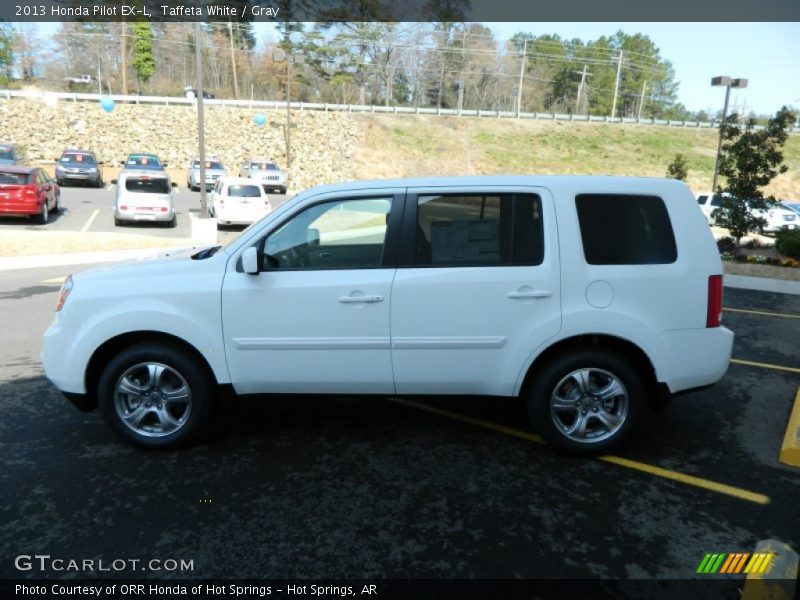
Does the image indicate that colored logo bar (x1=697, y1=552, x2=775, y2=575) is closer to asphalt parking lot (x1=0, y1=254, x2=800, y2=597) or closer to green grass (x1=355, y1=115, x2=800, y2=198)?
asphalt parking lot (x1=0, y1=254, x2=800, y2=597)

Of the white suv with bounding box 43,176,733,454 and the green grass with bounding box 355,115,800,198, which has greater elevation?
the green grass with bounding box 355,115,800,198

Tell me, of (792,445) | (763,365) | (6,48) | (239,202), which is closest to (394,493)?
(792,445)

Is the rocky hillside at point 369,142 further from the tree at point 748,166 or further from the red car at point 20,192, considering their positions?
the tree at point 748,166

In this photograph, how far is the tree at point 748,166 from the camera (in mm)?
15727

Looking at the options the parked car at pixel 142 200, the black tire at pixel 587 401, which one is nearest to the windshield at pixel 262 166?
the parked car at pixel 142 200

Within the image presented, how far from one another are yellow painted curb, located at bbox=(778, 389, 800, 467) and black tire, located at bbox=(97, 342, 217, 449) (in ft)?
14.0

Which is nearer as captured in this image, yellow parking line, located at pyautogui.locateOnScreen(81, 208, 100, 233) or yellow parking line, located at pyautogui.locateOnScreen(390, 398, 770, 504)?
yellow parking line, located at pyautogui.locateOnScreen(390, 398, 770, 504)

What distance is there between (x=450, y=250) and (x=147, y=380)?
2.41 m

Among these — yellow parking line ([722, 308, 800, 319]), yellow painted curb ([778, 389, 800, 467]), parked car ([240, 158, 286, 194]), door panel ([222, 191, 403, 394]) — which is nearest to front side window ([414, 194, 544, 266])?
door panel ([222, 191, 403, 394])

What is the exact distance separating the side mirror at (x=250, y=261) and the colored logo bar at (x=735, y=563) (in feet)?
10.4

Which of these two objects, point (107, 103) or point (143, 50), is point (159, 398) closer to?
point (107, 103)

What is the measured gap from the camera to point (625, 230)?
413cm

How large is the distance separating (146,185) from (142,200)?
24.4 inches

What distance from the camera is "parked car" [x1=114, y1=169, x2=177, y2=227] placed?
1912 cm
